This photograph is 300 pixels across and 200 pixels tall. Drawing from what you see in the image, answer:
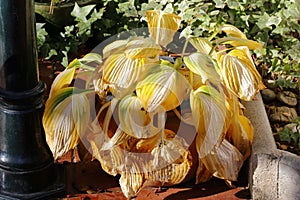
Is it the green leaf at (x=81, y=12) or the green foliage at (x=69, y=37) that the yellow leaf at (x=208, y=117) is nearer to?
the green foliage at (x=69, y=37)

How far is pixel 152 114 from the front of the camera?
191cm

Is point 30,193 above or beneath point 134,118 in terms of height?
beneath

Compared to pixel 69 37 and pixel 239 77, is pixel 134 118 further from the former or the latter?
pixel 69 37

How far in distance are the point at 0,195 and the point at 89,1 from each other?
132 cm

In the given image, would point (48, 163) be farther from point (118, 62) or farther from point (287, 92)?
point (287, 92)

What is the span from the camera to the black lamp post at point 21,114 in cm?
171

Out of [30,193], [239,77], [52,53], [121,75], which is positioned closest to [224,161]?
[239,77]

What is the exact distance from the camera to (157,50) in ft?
6.43

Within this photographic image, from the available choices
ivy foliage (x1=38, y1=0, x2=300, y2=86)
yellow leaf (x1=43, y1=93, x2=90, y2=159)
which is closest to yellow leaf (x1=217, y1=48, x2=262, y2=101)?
yellow leaf (x1=43, y1=93, x2=90, y2=159)

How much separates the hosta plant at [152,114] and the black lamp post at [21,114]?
69mm

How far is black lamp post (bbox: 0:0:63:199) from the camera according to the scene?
1714 mm

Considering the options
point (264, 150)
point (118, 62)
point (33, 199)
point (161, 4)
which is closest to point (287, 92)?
point (161, 4)

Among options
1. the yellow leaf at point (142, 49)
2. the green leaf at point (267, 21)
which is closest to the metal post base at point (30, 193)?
the yellow leaf at point (142, 49)

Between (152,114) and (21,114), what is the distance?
15.9 inches
